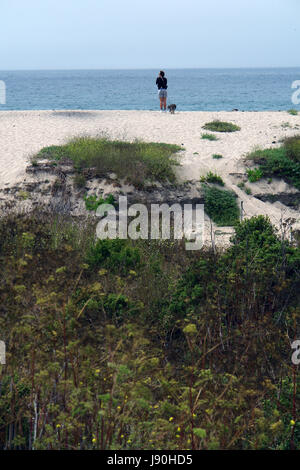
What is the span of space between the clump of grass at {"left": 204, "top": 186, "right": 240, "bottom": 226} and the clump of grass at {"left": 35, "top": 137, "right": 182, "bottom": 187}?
1054mm

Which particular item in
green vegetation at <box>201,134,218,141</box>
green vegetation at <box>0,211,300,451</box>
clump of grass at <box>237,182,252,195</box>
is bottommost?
green vegetation at <box>0,211,300,451</box>

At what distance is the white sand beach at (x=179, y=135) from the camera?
13.0 meters

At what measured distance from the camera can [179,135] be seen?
18344mm

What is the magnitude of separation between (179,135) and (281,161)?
5519 mm

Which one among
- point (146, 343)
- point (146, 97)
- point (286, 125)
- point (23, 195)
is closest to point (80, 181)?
point (23, 195)

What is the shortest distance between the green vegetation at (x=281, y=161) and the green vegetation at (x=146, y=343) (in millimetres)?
5735

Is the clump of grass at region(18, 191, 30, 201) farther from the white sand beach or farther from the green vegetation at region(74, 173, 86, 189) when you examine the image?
the green vegetation at region(74, 173, 86, 189)

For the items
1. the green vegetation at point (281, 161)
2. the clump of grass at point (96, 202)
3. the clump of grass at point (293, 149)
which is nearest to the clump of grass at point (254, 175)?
the green vegetation at point (281, 161)

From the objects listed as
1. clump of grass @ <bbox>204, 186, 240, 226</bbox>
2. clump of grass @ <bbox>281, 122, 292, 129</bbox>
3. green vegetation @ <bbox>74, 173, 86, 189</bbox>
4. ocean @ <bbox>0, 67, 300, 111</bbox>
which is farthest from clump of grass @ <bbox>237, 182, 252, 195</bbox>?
ocean @ <bbox>0, 67, 300, 111</bbox>

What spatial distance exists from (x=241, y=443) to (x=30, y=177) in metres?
9.89

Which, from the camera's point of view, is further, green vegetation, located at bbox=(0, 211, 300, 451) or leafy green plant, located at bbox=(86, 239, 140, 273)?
leafy green plant, located at bbox=(86, 239, 140, 273)

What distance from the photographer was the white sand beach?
12969mm

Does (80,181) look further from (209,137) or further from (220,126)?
(220,126)
